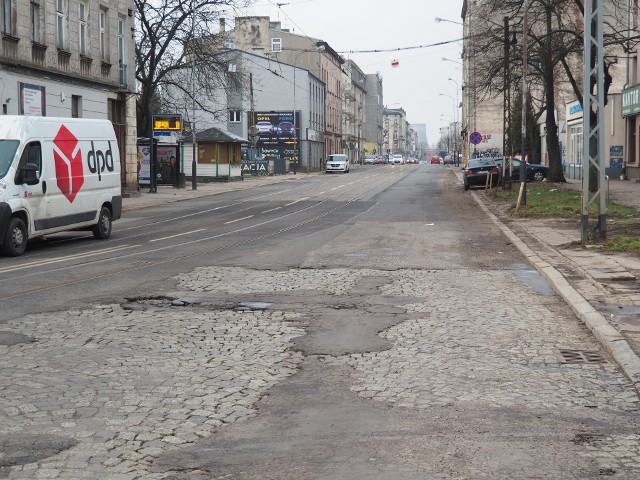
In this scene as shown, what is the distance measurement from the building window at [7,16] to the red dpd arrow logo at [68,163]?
11.5m

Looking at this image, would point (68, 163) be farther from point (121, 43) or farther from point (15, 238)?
point (121, 43)

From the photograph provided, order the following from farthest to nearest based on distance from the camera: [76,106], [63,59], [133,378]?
[76,106]
[63,59]
[133,378]

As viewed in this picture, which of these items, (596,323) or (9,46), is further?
(9,46)

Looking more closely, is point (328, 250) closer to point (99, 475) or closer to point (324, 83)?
point (99, 475)

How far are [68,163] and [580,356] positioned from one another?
12461mm

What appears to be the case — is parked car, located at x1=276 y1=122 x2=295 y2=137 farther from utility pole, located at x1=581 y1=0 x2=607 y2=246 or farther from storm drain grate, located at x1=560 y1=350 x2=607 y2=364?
storm drain grate, located at x1=560 y1=350 x2=607 y2=364

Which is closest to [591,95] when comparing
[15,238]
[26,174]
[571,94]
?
[26,174]

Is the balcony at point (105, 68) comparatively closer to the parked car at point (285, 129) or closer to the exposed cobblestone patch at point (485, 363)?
the exposed cobblestone patch at point (485, 363)

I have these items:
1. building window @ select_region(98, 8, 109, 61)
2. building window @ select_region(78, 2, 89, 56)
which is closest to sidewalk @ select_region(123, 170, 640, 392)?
building window @ select_region(78, 2, 89, 56)

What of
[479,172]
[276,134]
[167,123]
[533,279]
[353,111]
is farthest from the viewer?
[353,111]

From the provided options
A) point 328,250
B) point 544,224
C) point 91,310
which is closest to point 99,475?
point 91,310

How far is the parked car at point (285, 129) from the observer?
92.2m

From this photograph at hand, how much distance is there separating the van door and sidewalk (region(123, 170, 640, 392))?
854cm

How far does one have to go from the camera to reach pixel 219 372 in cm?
677
